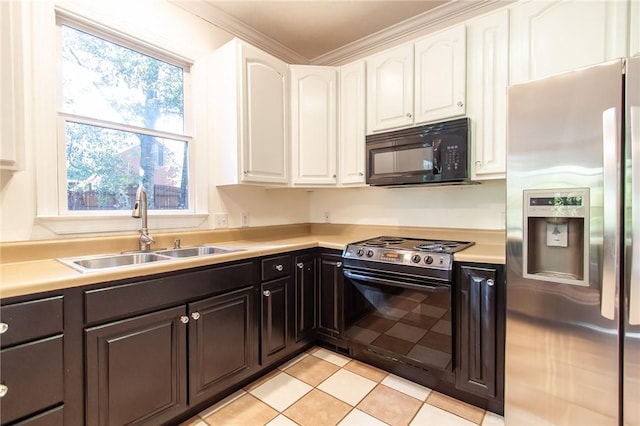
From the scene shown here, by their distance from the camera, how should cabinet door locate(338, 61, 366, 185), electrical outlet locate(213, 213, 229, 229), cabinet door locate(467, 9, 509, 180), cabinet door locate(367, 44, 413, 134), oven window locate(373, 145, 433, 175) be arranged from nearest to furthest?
cabinet door locate(467, 9, 509, 180) → oven window locate(373, 145, 433, 175) → cabinet door locate(367, 44, 413, 134) → electrical outlet locate(213, 213, 229, 229) → cabinet door locate(338, 61, 366, 185)

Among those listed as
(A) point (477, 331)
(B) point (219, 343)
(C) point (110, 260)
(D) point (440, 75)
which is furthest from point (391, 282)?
(C) point (110, 260)

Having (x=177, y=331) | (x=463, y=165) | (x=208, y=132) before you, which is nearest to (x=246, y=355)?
(x=177, y=331)

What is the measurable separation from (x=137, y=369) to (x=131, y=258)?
685 mm

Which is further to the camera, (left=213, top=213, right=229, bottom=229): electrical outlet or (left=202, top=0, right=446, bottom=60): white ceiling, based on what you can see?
(left=213, top=213, right=229, bottom=229): electrical outlet

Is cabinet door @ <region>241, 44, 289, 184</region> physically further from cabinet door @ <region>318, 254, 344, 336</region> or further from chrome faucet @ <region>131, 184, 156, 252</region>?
cabinet door @ <region>318, 254, 344, 336</region>

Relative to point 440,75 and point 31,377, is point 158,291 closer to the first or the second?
point 31,377

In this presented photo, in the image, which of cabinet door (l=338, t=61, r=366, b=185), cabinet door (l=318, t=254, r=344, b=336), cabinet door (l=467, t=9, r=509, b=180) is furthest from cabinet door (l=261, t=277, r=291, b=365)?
cabinet door (l=467, t=9, r=509, b=180)

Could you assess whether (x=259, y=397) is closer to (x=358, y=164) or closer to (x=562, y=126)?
(x=358, y=164)

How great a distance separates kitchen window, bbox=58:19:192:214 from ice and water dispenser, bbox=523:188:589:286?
219 cm

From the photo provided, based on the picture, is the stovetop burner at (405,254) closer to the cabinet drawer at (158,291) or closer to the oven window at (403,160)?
the oven window at (403,160)

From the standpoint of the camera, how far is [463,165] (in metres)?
1.97

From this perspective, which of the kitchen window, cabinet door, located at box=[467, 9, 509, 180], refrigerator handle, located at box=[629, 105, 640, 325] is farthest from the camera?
cabinet door, located at box=[467, 9, 509, 180]

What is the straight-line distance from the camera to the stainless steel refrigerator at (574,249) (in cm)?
123

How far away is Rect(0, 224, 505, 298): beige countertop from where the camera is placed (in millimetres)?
1202
